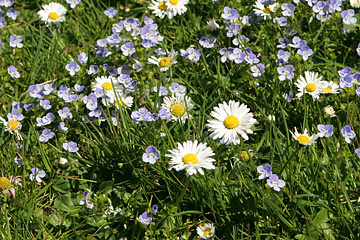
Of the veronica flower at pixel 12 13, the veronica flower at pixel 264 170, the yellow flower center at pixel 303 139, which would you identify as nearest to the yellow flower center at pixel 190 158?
the veronica flower at pixel 264 170

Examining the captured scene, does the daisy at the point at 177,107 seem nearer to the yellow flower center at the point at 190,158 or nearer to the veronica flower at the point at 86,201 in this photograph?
the yellow flower center at the point at 190,158

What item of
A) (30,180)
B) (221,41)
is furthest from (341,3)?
(30,180)

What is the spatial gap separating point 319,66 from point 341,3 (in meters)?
0.59

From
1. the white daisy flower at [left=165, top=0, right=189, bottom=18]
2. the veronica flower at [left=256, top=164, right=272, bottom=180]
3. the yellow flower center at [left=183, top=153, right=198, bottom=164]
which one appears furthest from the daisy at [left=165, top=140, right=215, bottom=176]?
the white daisy flower at [left=165, top=0, right=189, bottom=18]

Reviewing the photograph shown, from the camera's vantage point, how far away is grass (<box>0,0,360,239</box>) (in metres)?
2.93

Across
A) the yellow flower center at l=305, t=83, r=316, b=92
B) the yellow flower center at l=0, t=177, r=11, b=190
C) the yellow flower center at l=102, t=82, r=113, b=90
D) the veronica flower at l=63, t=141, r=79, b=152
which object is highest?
the yellow flower center at l=305, t=83, r=316, b=92

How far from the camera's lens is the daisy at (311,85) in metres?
3.44

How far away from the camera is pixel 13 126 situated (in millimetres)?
3455

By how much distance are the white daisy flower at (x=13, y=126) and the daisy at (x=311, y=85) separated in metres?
2.07

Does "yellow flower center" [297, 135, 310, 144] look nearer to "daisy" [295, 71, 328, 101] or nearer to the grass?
the grass

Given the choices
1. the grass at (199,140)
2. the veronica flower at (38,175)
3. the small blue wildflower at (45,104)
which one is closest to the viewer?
the grass at (199,140)

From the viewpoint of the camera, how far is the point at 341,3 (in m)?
3.96

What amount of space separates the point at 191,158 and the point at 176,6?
6.00ft

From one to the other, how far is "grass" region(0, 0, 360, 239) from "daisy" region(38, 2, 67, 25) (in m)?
0.14
